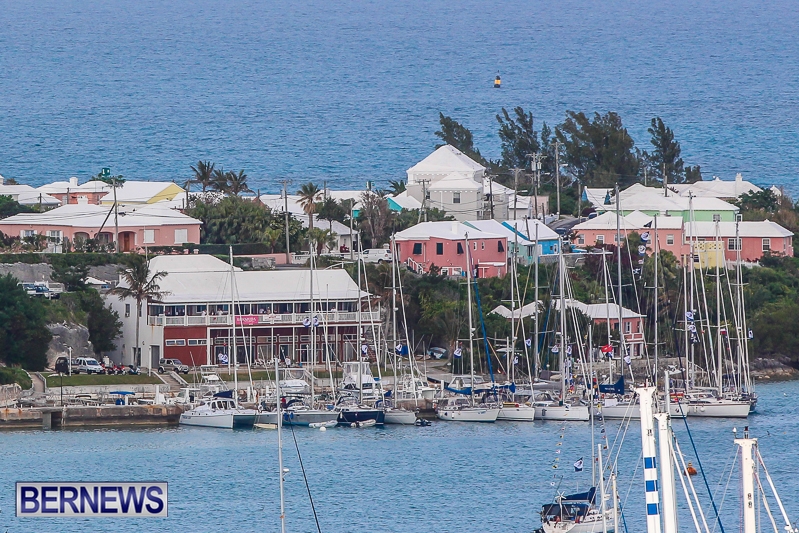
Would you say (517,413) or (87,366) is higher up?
(87,366)

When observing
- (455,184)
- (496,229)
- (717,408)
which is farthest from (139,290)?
(455,184)

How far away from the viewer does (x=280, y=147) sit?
566ft

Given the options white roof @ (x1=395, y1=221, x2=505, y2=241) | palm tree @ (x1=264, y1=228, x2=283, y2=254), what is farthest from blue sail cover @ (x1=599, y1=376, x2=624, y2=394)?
palm tree @ (x1=264, y1=228, x2=283, y2=254)

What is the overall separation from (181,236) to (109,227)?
129 inches

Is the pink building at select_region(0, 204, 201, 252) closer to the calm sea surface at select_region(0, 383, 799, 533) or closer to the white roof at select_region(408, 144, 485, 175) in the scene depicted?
the white roof at select_region(408, 144, 485, 175)

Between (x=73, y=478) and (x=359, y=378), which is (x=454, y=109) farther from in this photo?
(x=73, y=478)

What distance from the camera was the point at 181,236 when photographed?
8131 centimetres

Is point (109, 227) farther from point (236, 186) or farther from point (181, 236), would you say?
point (236, 186)

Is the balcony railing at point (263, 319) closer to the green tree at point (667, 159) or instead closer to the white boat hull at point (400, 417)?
the white boat hull at point (400, 417)

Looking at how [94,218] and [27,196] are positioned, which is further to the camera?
[27,196]

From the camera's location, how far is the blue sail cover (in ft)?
204

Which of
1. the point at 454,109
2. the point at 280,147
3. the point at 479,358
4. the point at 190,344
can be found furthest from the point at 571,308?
the point at 454,109

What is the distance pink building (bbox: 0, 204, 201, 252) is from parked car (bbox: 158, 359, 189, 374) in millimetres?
13587

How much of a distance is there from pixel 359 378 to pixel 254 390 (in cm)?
360
